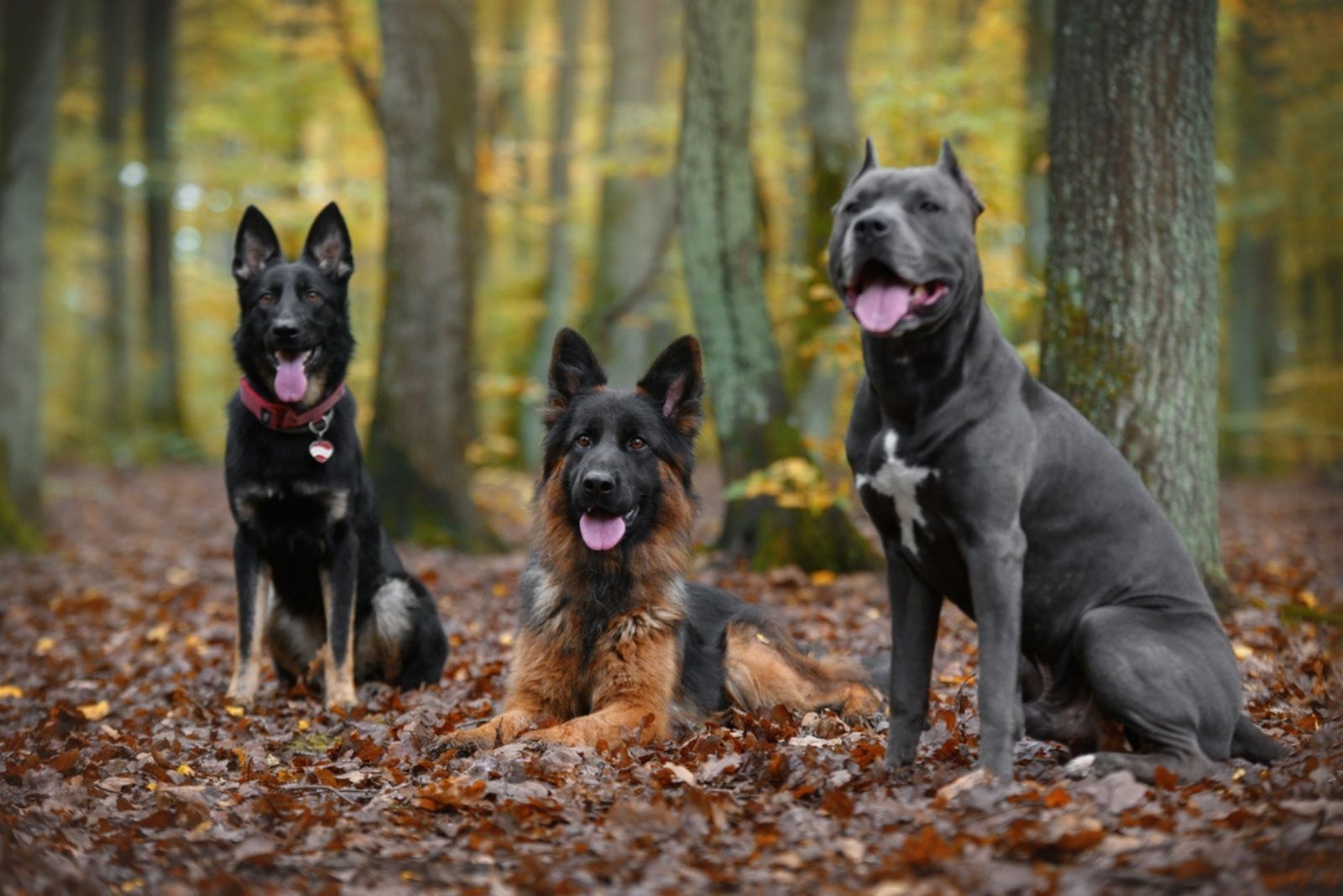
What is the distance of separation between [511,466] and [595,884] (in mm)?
21072

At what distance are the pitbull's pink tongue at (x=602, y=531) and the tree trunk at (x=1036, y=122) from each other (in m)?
11.1

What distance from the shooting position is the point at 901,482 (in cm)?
399

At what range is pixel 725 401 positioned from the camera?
1012 cm

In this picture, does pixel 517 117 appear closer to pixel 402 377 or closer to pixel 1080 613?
pixel 402 377

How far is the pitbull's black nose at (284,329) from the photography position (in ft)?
21.9

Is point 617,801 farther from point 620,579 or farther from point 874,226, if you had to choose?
point 874,226

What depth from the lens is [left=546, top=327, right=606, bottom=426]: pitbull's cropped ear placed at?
556cm

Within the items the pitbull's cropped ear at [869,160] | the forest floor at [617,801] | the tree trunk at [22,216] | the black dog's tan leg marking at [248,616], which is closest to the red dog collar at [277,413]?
the black dog's tan leg marking at [248,616]

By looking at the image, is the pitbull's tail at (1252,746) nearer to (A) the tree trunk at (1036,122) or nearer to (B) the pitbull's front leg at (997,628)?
(B) the pitbull's front leg at (997,628)

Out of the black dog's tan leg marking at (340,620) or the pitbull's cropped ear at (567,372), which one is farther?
the black dog's tan leg marking at (340,620)

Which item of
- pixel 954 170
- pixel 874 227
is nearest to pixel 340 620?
pixel 874 227

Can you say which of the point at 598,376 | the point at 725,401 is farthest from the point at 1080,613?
the point at 725,401

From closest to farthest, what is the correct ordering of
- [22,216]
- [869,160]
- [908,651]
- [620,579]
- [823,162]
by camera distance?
[869,160] → [908,651] → [620,579] → [823,162] → [22,216]

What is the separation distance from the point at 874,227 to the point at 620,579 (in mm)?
2350
